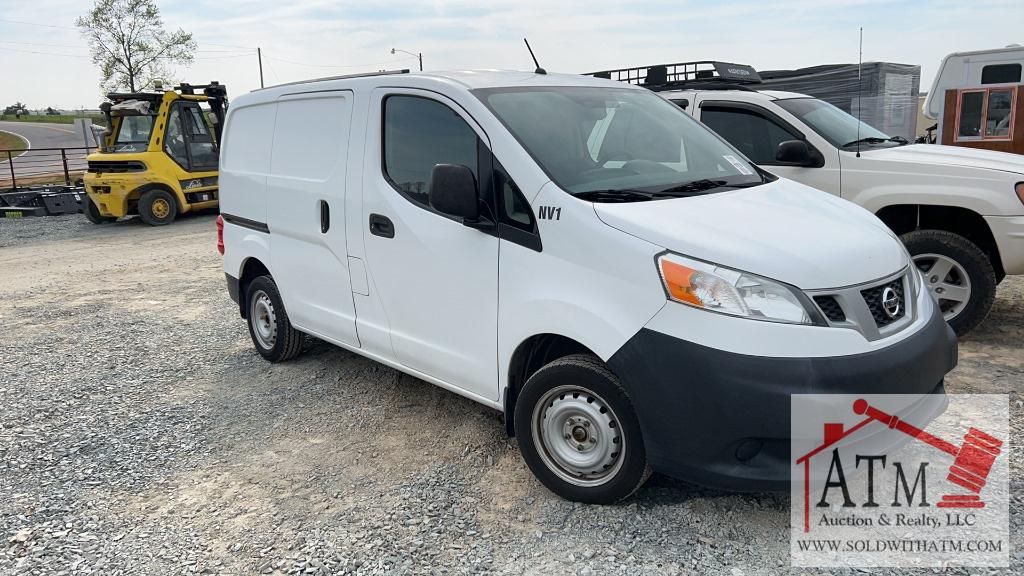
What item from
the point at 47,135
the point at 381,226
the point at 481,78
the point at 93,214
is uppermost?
the point at 47,135

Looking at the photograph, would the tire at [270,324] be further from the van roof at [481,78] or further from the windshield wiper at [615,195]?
the windshield wiper at [615,195]

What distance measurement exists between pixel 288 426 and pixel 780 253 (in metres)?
2.99

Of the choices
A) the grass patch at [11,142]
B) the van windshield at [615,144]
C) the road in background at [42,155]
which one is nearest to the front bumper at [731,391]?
the van windshield at [615,144]

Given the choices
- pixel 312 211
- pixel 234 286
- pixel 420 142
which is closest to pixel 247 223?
pixel 234 286

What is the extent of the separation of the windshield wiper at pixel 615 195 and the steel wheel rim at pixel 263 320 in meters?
2.98

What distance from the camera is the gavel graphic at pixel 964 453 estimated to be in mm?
2885

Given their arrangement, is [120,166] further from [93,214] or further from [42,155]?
[42,155]

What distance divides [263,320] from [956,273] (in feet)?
16.6

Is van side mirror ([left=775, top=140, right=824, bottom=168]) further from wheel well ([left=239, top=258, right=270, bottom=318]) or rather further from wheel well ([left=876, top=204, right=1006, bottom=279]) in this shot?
wheel well ([left=239, top=258, right=270, bottom=318])

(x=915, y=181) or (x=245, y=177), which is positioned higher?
(x=245, y=177)

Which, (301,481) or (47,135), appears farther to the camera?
(47,135)

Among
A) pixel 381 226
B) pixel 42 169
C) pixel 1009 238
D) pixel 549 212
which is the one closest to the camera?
pixel 549 212

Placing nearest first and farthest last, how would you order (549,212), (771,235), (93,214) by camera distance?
(771,235) → (549,212) → (93,214)

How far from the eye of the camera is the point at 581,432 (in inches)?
128
